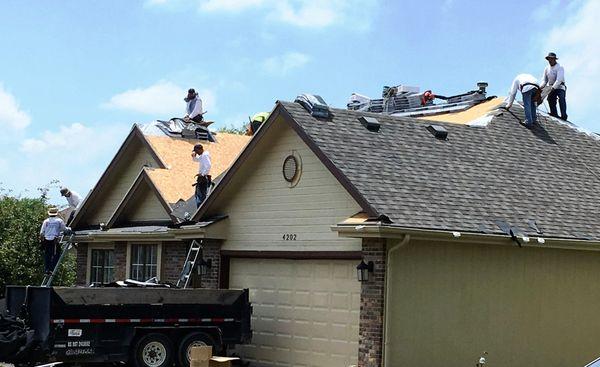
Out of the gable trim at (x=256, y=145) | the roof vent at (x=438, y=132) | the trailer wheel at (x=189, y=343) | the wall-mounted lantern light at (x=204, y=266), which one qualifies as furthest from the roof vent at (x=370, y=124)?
the trailer wheel at (x=189, y=343)

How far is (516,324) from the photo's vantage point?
18.4 metres

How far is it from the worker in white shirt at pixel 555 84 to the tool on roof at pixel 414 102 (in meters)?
1.53

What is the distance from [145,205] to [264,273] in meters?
6.21

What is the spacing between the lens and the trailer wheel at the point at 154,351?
18.2m

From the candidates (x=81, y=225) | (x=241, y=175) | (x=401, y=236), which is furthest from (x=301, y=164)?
→ (x=81, y=225)

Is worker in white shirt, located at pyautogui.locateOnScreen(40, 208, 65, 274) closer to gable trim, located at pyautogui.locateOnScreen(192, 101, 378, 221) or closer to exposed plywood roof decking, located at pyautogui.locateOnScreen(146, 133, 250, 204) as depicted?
exposed plywood roof decking, located at pyautogui.locateOnScreen(146, 133, 250, 204)

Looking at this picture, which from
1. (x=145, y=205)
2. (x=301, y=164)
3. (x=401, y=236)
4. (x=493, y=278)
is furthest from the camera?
(x=145, y=205)

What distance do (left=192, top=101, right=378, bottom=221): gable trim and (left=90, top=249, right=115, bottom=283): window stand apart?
233 inches

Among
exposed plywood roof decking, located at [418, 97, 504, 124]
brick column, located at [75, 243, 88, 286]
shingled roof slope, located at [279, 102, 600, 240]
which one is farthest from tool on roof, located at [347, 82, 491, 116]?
brick column, located at [75, 243, 88, 286]

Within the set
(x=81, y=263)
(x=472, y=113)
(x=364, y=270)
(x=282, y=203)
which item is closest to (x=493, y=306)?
(x=364, y=270)

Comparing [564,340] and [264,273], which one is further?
[264,273]

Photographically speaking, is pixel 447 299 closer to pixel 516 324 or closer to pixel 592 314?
pixel 516 324

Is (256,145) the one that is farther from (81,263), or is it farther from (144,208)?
(81,263)

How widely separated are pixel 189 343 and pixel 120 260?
7318 mm
